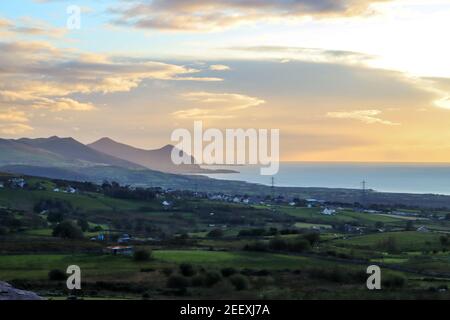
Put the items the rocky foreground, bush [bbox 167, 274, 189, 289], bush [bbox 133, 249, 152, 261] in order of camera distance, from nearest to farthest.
Answer: the rocky foreground < bush [bbox 167, 274, 189, 289] < bush [bbox 133, 249, 152, 261]

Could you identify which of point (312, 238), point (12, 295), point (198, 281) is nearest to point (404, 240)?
point (312, 238)

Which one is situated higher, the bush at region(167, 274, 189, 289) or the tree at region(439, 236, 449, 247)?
the bush at region(167, 274, 189, 289)

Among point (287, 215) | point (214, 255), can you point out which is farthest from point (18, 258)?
point (287, 215)

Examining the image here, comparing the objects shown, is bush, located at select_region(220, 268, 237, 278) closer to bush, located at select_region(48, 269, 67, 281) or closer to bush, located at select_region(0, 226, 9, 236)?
bush, located at select_region(48, 269, 67, 281)

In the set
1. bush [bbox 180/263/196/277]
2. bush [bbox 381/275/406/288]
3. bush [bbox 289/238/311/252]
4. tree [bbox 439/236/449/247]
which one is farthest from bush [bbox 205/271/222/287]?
tree [bbox 439/236/449/247]

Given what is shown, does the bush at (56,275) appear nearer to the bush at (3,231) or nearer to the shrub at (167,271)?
the shrub at (167,271)

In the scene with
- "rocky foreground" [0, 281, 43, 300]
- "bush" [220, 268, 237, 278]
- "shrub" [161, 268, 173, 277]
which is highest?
"rocky foreground" [0, 281, 43, 300]
